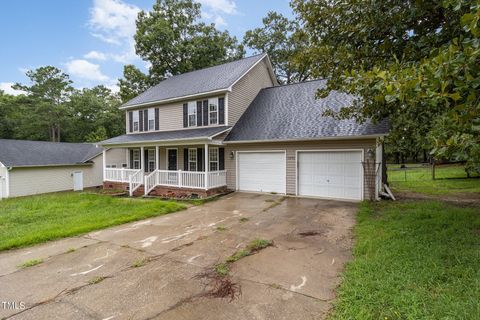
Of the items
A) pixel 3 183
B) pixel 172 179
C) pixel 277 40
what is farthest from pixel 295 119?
pixel 3 183

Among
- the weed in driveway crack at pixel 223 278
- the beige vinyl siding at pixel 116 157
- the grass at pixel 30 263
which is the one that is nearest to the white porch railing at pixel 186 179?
the weed in driveway crack at pixel 223 278

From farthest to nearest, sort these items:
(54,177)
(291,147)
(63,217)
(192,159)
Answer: (54,177) < (192,159) < (291,147) < (63,217)

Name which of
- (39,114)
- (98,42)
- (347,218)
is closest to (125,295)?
(347,218)

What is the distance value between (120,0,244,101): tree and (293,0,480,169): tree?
18.5m

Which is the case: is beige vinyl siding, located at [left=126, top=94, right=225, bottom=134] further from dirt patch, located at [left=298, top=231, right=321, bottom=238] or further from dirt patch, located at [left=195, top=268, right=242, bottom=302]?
dirt patch, located at [left=195, top=268, right=242, bottom=302]

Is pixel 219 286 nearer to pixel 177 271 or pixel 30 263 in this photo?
pixel 177 271

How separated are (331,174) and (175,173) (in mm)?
7092

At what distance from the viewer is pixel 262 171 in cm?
1141

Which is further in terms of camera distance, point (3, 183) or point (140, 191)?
point (3, 183)

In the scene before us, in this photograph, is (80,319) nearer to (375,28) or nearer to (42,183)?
(375,28)

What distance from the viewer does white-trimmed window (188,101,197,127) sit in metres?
13.4

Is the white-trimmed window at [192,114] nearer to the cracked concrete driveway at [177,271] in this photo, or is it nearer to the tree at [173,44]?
the cracked concrete driveway at [177,271]

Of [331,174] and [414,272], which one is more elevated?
[331,174]

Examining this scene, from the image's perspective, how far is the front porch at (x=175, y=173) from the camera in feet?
36.8
